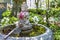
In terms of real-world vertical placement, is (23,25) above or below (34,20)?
above

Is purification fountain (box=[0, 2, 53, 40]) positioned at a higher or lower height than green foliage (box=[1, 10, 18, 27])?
higher

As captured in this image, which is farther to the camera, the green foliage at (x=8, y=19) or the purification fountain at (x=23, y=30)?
the green foliage at (x=8, y=19)

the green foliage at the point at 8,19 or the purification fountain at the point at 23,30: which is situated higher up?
the purification fountain at the point at 23,30

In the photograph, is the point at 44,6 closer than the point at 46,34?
No

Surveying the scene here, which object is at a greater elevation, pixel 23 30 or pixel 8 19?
pixel 23 30

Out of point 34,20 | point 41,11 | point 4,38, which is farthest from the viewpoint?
point 41,11

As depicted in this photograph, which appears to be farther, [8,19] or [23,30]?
[8,19]

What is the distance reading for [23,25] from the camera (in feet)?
3.91

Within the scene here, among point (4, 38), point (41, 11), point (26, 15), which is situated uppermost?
point (26, 15)

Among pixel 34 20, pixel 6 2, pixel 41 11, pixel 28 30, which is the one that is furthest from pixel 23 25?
pixel 6 2

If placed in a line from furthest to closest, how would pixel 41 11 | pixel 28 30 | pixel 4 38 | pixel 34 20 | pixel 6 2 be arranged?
pixel 6 2, pixel 41 11, pixel 34 20, pixel 28 30, pixel 4 38

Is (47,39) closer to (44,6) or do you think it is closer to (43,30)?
(43,30)

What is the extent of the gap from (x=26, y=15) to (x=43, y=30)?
0.78 ft

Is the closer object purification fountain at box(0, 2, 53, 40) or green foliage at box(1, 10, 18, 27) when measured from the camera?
purification fountain at box(0, 2, 53, 40)
